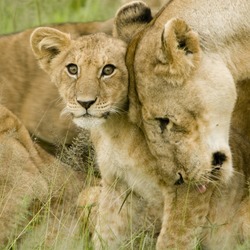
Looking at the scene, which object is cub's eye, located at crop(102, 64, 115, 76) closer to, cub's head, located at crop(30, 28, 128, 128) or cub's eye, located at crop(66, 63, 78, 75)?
cub's head, located at crop(30, 28, 128, 128)

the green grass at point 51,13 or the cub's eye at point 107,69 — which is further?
the green grass at point 51,13

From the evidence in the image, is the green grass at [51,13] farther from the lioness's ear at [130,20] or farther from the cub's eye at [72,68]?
the lioness's ear at [130,20]

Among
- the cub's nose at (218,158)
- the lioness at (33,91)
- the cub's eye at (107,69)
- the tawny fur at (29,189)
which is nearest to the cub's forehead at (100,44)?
the cub's eye at (107,69)

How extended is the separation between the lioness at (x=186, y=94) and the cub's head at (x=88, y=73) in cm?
8

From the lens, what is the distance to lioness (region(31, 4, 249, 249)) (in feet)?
19.5

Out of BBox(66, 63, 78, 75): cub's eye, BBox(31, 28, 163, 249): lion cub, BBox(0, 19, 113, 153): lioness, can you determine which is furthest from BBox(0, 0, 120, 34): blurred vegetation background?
BBox(66, 63, 78, 75): cub's eye

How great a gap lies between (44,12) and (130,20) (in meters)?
3.59

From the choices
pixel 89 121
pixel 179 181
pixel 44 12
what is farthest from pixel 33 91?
pixel 44 12

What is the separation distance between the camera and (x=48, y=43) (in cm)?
635

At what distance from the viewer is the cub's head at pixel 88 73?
19.4ft

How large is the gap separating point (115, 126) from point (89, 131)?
1.42ft

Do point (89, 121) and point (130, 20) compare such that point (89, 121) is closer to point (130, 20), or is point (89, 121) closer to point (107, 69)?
point (107, 69)

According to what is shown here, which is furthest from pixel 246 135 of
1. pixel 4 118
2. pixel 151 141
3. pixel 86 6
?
pixel 86 6

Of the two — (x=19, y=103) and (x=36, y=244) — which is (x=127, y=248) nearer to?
(x=36, y=244)
